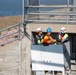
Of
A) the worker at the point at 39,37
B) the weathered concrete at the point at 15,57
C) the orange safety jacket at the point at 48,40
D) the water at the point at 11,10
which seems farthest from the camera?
the water at the point at 11,10

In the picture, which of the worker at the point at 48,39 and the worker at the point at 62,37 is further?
the worker at the point at 62,37

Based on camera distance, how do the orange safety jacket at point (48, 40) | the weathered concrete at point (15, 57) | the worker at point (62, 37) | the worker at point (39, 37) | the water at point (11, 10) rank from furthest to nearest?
the water at point (11, 10), the weathered concrete at point (15, 57), the worker at point (39, 37), the worker at point (62, 37), the orange safety jacket at point (48, 40)

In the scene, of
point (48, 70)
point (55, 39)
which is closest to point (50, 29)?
point (55, 39)

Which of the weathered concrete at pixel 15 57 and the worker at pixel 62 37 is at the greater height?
the worker at pixel 62 37

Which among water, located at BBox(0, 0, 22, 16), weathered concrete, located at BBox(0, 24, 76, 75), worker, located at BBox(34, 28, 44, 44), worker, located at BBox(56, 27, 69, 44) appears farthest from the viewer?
water, located at BBox(0, 0, 22, 16)

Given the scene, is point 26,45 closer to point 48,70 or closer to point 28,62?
point 28,62

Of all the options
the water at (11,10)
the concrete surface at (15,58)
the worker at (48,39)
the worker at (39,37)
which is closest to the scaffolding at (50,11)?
the concrete surface at (15,58)

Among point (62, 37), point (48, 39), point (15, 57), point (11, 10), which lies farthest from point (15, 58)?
point (11, 10)

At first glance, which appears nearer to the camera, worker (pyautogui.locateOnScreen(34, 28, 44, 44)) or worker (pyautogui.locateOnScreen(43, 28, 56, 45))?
worker (pyautogui.locateOnScreen(43, 28, 56, 45))

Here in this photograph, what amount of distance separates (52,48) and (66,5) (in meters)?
2.65

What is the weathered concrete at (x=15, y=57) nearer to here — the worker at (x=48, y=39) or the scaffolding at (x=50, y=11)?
the scaffolding at (x=50, y=11)

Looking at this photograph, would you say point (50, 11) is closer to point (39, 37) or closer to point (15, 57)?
point (39, 37)

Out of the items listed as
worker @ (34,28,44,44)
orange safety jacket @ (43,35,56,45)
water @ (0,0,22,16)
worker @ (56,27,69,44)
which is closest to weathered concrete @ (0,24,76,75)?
worker @ (34,28,44,44)

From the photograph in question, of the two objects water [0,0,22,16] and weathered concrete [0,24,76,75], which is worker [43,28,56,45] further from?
water [0,0,22,16]
